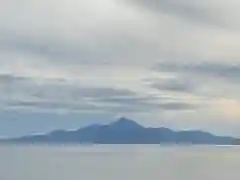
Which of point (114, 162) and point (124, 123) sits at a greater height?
point (124, 123)

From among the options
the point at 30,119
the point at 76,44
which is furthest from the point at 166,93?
the point at 30,119

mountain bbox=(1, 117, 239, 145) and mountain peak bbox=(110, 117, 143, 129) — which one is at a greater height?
mountain peak bbox=(110, 117, 143, 129)

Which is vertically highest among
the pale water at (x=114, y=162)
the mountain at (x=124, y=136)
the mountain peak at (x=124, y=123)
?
the mountain peak at (x=124, y=123)

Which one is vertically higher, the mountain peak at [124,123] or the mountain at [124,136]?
the mountain peak at [124,123]

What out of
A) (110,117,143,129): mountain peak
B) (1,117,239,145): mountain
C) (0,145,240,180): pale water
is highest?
(110,117,143,129): mountain peak
